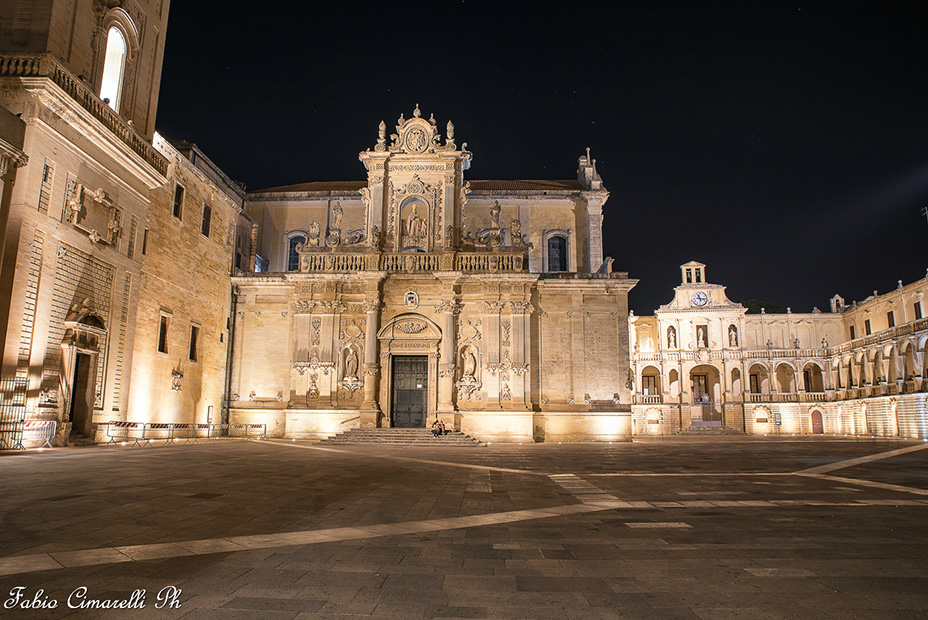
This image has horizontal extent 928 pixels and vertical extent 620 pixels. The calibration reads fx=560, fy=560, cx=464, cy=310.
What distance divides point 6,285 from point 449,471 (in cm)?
1318

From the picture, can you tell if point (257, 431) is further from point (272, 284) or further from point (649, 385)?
point (649, 385)

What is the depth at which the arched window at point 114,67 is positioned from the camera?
20.8 m

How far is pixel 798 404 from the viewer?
54125 mm

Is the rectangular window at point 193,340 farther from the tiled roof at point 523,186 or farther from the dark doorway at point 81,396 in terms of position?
the tiled roof at point 523,186

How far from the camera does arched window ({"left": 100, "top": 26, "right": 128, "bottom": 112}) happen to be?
68.2 feet

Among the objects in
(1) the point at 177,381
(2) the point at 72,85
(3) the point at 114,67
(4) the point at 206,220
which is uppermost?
(3) the point at 114,67

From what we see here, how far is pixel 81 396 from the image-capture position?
18.5m

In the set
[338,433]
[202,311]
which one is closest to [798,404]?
[338,433]

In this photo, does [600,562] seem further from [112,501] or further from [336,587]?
[112,501]

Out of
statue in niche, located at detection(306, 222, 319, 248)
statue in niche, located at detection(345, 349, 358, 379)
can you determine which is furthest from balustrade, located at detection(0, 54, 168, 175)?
statue in niche, located at detection(345, 349, 358, 379)

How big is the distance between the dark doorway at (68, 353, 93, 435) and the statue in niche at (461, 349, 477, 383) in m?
15.0

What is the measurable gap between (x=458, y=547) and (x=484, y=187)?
32.3 m

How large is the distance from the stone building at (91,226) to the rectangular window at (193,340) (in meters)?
0.20

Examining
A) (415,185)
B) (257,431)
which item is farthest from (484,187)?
(257,431)
